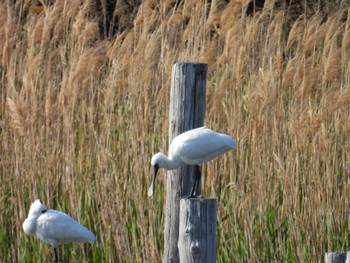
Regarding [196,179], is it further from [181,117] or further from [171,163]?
[181,117]

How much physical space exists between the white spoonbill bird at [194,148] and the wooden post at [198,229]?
0.92ft

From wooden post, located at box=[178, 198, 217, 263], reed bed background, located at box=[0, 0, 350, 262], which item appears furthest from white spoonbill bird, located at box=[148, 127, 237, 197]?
reed bed background, located at box=[0, 0, 350, 262]

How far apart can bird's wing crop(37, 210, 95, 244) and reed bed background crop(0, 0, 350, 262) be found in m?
0.54

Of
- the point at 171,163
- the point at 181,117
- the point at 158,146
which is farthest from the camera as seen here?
the point at 158,146

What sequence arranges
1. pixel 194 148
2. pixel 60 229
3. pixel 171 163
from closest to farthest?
pixel 194 148
pixel 171 163
pixel 60 229

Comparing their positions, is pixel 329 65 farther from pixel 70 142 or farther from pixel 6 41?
pixel 6 41

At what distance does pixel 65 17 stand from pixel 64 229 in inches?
75.1

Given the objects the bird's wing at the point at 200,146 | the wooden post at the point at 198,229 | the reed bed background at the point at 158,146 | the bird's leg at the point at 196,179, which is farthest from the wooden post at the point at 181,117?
the reed bed background at the point at 158,146

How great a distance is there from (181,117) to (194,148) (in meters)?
0.33

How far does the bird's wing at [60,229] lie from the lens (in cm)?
449

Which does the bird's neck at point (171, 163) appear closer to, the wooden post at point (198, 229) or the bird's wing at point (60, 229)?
the wooden post at point (198, 229)

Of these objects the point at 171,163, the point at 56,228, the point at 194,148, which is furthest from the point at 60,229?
the point at 194,148

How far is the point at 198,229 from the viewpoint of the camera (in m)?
3.54

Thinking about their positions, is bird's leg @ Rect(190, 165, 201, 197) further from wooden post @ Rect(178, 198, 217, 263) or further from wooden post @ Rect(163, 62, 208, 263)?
wooden post @ Rect(178, 198, 217, 263)
